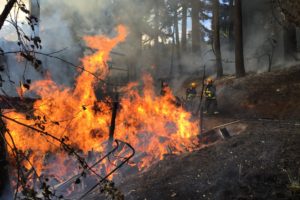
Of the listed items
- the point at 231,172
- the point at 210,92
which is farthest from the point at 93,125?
the point at 210,92

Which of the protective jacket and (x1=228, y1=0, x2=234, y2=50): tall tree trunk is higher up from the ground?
(x1=228, y1=0, x2=234, y2=50): tall tree trunk

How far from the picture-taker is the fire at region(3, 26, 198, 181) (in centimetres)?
1220

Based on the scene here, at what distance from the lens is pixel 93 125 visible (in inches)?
543

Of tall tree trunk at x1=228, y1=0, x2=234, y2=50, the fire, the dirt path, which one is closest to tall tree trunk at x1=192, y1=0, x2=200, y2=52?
tall tree trunk at x1=228, y1=0, x2=234, y2=50

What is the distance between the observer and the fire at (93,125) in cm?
1220

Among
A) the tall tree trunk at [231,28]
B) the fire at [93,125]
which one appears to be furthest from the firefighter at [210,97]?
the tall tree trunk at [231,28]

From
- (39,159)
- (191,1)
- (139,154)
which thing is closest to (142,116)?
(139,154)

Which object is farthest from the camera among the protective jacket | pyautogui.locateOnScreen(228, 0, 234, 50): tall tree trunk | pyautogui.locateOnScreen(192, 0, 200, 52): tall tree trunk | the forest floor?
pyautogui.locateOnScreen(192, 0, 200, 52): tall tree trunk

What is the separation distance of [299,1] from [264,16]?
741 inches

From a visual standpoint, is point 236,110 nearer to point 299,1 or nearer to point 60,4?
point 299,1

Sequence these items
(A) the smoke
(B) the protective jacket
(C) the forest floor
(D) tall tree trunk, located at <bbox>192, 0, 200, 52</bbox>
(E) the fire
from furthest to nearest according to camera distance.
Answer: (D) tall tree trunk, located at <bbox>192, 0, 200, 52</bbox> → (B) the protective jacket → (A) the smoke → (E) the fire → (C) the forest floor

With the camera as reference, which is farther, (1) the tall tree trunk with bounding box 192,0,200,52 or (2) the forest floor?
(1) the tall tree trunk with bounding box 192,0,200,52

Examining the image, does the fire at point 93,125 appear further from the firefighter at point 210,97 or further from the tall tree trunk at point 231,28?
the tall tree trunk at point 231,28

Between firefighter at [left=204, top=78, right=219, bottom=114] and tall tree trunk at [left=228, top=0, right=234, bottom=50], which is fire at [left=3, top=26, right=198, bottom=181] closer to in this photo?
firefighter at [left=204, top=78, right=219, bottom=114]
